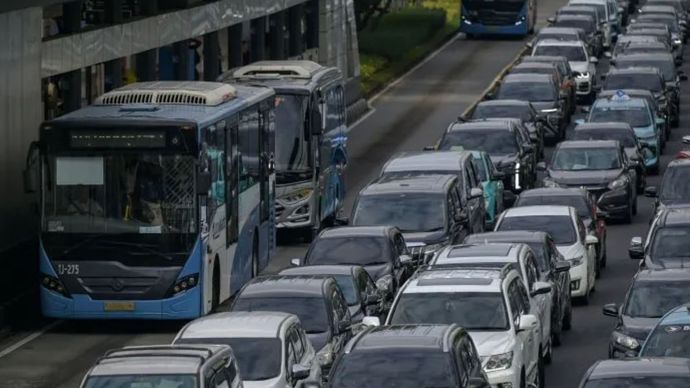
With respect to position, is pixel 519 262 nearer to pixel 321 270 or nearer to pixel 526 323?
pixel 321 270

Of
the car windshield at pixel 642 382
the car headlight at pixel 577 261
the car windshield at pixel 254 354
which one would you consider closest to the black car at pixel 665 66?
the car headlight at pixel 577 261

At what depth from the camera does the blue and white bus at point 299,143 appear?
Answer: 38.7 metres

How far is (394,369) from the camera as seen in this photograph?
19.7m

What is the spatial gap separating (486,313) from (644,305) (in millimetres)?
3078

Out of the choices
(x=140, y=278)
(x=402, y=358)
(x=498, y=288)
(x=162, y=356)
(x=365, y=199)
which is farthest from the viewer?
(x=365, y=199)

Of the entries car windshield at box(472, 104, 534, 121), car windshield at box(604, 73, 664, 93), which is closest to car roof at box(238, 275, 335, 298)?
car windshield at box(472, 104, 534, 121)

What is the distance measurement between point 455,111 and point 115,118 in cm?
3216

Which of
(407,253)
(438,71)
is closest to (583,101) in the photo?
(438,71)

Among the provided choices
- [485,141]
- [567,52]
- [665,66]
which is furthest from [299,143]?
[567,52]

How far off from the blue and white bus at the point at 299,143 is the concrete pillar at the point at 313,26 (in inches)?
836

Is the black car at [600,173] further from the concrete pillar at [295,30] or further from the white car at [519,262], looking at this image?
the concrete pillar at [295,30]

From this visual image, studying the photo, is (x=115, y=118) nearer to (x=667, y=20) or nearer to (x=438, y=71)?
(x=438, y=71)

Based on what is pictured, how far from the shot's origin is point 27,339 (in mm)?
29734

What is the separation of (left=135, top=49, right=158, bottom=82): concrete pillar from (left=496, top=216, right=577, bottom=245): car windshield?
13464mm
